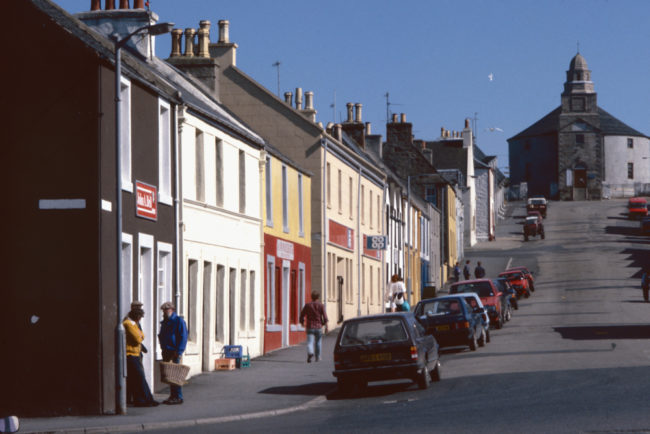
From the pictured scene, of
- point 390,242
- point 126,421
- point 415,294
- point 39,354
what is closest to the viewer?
point 126,421

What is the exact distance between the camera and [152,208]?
74.6ft

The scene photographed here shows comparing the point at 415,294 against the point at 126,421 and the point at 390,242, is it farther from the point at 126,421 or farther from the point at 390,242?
the point at 126,421

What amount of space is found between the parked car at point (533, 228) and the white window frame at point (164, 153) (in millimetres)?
81163

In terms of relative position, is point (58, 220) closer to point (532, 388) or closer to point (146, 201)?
point (146, 201)

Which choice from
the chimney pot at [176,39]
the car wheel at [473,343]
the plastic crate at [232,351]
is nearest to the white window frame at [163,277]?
the plastic crate at [232,351]

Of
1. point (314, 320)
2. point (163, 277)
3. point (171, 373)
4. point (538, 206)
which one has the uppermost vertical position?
point (538, 206)

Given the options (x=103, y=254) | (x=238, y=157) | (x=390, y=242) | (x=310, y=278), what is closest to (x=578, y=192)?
(x=390, y=242)

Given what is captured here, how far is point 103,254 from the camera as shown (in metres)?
19.2

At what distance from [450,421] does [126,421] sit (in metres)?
4.67

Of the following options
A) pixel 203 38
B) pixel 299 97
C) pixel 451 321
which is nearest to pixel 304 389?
pixel 451 321

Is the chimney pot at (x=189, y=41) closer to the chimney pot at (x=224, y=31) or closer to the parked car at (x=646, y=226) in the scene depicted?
the chimney pot at (x=224, y=31)

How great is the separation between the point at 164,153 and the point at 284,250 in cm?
1242

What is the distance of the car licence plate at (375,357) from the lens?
70.7ft

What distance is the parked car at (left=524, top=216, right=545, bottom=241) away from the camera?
10312cm
